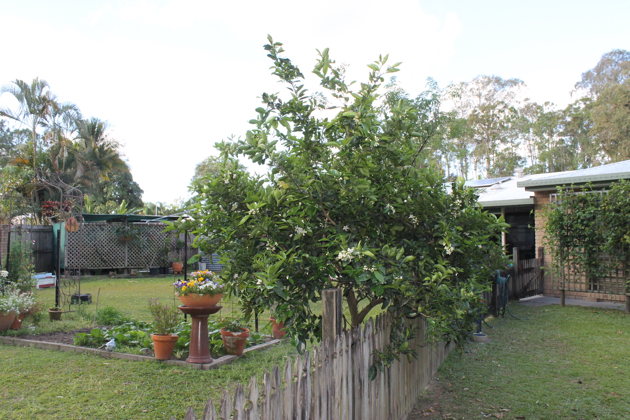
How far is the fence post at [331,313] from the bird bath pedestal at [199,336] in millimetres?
2965

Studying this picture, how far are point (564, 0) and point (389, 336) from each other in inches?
767

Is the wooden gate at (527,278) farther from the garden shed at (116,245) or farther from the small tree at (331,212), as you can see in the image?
the garden shed at (116,245)

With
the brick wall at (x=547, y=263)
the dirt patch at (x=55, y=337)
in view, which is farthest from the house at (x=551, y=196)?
the dirt patch at (x=55, y=337)

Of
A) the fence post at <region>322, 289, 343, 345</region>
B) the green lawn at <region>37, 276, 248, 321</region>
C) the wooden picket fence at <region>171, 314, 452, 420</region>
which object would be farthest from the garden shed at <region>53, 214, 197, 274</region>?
the fence post at <region>322, 289, 343, 345</region>

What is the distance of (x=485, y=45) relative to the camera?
63.7 ft

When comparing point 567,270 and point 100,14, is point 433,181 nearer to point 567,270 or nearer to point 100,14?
point 567,270

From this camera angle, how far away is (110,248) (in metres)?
18.3

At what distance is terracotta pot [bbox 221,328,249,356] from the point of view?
5.71 metres

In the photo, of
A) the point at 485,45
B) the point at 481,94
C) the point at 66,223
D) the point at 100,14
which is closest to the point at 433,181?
the point at 100,14

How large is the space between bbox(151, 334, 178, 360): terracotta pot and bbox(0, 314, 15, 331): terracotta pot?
315 cm

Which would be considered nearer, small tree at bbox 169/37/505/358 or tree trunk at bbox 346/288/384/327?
small tree at bbox 169/37/505/358

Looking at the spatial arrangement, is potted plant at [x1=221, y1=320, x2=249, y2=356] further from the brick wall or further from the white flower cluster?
the brick wall

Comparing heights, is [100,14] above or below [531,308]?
above

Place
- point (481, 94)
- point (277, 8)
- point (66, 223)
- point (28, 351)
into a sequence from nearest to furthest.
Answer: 1. point (28, 351)
2. point (277, 8)
3. point (66, 223)
4. point (481, 94)
